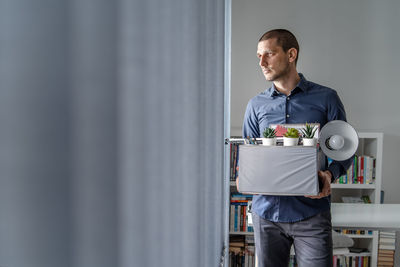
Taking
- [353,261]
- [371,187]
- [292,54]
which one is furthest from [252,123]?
[353,261]

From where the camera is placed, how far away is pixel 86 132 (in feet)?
0.79

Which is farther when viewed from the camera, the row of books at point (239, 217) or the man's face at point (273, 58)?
the row of books at point (239, 217)

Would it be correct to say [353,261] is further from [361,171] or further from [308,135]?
[308,135]

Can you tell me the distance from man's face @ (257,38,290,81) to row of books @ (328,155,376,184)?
171 cm

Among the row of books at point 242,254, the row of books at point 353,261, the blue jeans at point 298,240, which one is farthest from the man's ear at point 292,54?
the row of books at point 353,261

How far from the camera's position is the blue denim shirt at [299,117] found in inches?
54.2

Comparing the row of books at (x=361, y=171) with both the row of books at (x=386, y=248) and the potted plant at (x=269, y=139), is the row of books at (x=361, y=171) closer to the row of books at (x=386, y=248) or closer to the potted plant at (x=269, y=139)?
the row of books at (x=386, y=248)

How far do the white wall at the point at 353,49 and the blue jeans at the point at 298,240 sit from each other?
1.74 m

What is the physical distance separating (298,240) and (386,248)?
74.2 inches

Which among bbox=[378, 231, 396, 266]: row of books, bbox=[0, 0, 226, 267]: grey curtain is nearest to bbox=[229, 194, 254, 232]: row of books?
bbox=[378, 231, 396, 266]: row of books

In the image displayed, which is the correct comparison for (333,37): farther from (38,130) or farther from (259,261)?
(38,130)

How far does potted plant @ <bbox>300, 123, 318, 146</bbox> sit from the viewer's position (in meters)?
1.19

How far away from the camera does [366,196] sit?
9.64ft

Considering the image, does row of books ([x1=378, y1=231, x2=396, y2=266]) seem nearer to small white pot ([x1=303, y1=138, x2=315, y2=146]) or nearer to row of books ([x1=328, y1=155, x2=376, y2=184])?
row of books ([x1=328, y1=155, x2=376, y2=184])
